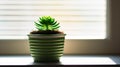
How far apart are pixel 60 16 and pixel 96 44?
0.26m

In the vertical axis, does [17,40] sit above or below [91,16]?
below

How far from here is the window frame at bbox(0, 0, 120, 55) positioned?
1.62 m

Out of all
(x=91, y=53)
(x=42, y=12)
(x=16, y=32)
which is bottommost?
(x=91, y=53)

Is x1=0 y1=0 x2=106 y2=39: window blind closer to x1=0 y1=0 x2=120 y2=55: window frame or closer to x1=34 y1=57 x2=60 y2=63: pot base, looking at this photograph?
x1=0 y1=0 x2=120 y2=55: window frame

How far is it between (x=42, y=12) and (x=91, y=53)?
36 cm

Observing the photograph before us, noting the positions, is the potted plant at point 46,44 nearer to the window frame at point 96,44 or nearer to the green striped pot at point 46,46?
the green striped pot at point 46,46

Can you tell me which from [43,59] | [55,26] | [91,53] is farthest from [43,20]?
[91,53]

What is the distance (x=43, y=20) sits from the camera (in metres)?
1.39

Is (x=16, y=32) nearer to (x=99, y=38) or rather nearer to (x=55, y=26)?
(x=55, y=26)

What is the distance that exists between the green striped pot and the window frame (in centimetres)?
24

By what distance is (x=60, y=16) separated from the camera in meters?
1.65

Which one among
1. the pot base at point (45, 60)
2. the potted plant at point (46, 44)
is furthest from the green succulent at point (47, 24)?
the pot base at point (45, 60)

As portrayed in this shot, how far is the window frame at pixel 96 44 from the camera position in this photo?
162cm

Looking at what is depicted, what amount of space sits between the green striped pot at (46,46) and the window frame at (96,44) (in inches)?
9.5
